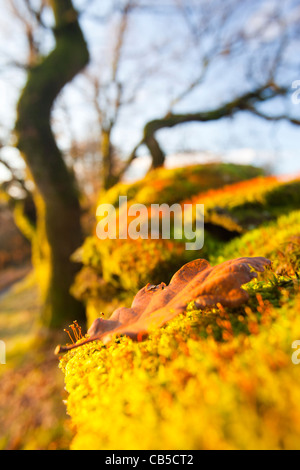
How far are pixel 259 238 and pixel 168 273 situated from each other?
93 cm

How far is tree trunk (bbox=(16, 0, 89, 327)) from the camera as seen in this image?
7.30 meters

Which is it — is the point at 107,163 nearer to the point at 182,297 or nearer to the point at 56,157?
the point at 56,157

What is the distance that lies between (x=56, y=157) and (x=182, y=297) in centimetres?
744

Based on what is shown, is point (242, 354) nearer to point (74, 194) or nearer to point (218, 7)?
point (74, 194)

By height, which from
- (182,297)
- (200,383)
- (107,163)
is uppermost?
(107,163)

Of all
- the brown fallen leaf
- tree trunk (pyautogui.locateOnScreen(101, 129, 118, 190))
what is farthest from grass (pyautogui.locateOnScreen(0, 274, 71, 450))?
tree trunk (pyautogui.locateOnScreen(101, 129, 118, 190))

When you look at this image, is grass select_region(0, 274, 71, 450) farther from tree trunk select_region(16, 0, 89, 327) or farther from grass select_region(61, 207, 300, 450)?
grass select_region(61, 207, 300, 450)

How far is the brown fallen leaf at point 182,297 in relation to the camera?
1.16 meters

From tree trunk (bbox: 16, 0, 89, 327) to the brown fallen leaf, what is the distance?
6.52 meters

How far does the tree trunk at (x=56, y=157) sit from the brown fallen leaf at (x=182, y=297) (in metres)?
6.52

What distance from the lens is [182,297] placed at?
4.19 ft

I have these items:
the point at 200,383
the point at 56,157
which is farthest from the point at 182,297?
the point at 56,157

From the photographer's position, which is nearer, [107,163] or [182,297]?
[182,297]

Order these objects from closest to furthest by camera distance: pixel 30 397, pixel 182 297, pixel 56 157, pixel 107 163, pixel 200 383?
pixel 200 383 → pixel 182 297 → pixel 30 397 → pixel 56 157 → pixel 107 163
